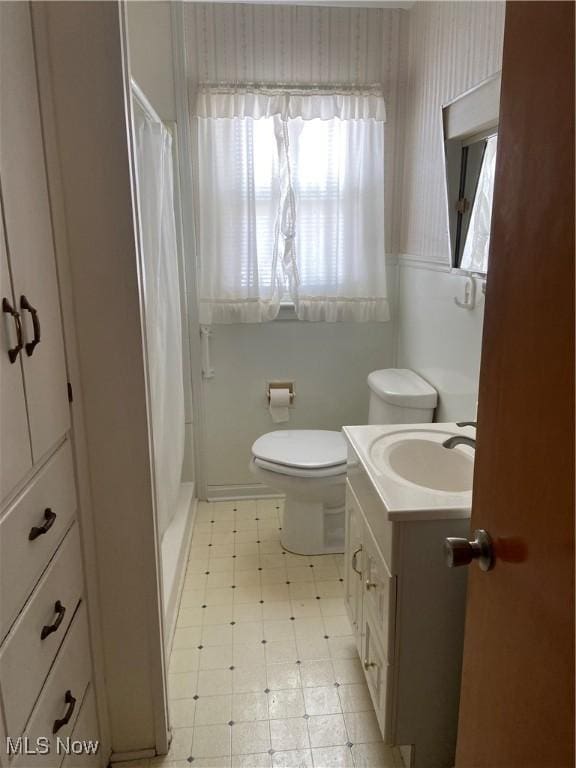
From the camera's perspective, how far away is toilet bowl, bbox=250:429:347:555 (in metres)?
2.22

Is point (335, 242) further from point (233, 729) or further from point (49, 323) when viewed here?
point (233, 729)

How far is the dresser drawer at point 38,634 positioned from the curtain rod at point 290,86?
203 centimetres

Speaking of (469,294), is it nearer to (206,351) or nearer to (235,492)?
(206,351)

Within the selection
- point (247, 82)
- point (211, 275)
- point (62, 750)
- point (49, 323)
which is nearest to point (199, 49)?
point (247, 82)

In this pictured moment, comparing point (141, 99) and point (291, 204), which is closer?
point (141, 99)

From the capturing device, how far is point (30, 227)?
Answer: 986 millimetres

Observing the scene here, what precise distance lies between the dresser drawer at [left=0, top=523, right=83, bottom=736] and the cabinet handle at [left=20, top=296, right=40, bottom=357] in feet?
1.49

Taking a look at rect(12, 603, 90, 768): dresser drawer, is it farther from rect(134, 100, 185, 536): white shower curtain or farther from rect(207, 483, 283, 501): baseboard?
rect(207, 483, 283, 501): baseboard

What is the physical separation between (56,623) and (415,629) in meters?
0.83

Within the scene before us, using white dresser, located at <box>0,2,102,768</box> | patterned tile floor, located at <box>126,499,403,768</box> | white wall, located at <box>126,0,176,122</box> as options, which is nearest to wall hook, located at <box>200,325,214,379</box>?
patterned tile floor, located at <box>126,499,403,768</box>

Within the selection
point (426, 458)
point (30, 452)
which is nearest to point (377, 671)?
point (426, 458)

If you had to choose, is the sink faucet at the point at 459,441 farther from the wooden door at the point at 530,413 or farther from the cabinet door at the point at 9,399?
the cabinet door at the point at 9,399

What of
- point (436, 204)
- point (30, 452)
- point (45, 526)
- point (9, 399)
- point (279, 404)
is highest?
point (436, 204)

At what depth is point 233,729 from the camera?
1.54 metres
